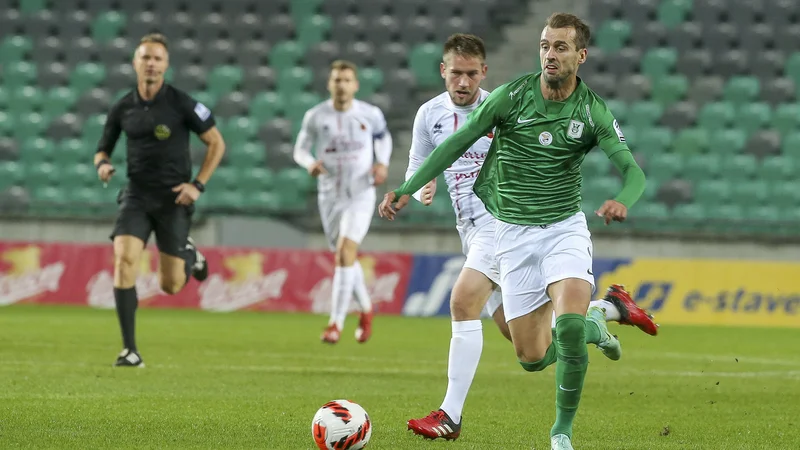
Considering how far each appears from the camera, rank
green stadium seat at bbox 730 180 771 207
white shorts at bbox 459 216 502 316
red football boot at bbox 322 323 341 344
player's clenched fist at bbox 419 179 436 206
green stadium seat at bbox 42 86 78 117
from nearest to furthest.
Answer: white shorts at bbox 459 216 502 316
player's clenched fist at bbox 419 179 436 206
red football boot at bbox 322 323 341 344
green stadium seat at bbox 730 180 771 207
green stadium seat at bbox 42 86 78 117

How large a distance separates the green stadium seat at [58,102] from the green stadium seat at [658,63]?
28.1ft

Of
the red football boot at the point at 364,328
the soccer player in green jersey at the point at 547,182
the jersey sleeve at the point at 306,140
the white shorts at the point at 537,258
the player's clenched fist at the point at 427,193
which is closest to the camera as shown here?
the soccer player in green jersey at the point at 547,182

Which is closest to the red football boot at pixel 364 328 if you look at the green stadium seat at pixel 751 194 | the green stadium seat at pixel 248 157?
the green stadium seat at pixel 248 157

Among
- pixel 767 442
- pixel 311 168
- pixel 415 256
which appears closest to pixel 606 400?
pixel 767 442

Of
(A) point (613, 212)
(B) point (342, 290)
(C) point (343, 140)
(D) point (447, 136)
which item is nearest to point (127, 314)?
(B) point (342, 290)

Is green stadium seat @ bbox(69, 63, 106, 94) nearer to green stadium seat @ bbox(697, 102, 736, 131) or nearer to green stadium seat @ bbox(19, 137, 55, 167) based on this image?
green stadium seat @ bbox(19, 137, 55, 167)

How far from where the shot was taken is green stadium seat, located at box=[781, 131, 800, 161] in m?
18.6

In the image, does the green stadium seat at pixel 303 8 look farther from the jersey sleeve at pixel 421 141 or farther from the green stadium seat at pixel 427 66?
the jersey sleeve at pixel 421 141

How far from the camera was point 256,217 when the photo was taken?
59.4 ft

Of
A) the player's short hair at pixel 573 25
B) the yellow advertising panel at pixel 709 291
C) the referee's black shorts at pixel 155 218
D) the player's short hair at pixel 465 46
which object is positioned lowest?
the yellow advertising panel at pixel 709 291

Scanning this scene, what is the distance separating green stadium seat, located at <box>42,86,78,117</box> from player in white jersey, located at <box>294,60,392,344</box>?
7.82m

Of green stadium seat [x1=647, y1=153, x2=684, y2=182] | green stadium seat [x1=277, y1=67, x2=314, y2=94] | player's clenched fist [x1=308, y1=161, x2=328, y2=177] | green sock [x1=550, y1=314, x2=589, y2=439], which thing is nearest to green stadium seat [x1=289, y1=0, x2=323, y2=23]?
green stadium seat [x1=277, y1=67, x2=314, y2=94]

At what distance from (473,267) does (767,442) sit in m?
1.71

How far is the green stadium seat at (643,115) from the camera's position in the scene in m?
18.8
